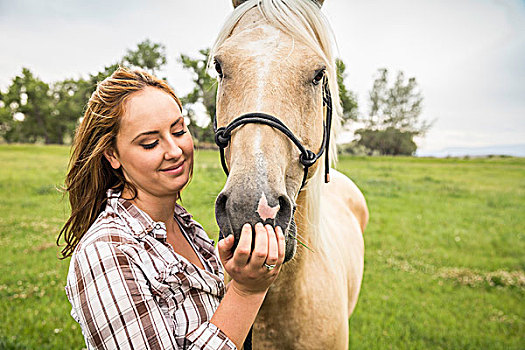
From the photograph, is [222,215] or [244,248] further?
[222,215]

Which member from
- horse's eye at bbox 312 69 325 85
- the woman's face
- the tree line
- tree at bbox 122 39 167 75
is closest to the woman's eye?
the woman's face

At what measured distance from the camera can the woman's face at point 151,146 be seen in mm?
1364

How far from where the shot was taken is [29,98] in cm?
4297

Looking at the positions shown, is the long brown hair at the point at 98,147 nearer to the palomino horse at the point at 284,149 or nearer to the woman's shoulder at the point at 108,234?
the woman's shoulder at the point at 108,234

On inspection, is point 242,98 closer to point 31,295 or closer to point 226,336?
point 226,336

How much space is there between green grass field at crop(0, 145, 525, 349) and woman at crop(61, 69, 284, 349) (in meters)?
0.36

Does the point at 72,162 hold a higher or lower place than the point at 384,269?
higher

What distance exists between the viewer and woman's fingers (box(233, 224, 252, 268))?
39.5 inches

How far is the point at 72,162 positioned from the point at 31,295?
4.16 metres

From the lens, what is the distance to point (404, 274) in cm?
585

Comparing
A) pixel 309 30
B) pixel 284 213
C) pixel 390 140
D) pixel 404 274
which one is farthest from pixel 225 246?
pixel 390 140

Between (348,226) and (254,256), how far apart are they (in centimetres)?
287

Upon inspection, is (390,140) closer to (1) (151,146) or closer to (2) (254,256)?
(1) (151,146)

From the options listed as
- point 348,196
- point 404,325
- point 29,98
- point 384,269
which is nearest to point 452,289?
point 384,269
